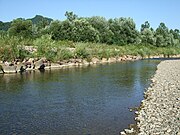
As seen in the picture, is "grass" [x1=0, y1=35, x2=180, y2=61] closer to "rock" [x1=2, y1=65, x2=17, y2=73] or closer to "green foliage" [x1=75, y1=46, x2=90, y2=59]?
"green foliage" [x1=75, y1=46, x2=90, y2=59]

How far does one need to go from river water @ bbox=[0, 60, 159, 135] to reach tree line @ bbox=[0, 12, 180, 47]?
52.4 metres

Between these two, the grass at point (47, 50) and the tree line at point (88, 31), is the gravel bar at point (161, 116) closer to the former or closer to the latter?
the grass at point (47, 50)

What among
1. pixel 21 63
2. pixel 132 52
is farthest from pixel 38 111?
pixel 132 52

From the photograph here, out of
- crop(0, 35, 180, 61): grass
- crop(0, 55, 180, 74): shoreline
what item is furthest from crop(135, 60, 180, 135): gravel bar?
crop(0, 35, 180, 61): grass

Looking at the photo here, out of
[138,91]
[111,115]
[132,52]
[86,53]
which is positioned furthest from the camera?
[132,52]

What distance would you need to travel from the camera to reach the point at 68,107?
19375 mm

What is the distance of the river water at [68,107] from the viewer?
14.9 metres

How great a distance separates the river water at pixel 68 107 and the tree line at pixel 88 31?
52378mm

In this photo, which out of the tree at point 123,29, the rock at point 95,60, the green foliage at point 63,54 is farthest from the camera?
the tree at point 123,29

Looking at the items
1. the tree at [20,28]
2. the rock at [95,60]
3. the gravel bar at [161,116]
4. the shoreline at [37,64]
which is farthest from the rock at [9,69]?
the tree at [20,28]

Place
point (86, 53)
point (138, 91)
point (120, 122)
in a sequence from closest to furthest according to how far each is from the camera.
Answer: point (120, 122)
point (138, 91)
point (86, 53)

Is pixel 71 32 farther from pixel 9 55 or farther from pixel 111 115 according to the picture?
pixel 111 115

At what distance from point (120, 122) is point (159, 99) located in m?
5.01

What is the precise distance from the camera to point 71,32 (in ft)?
280
